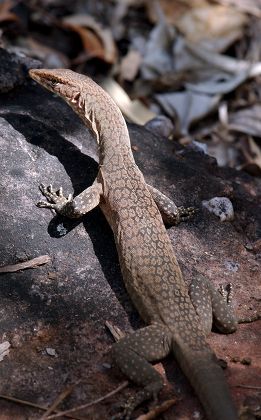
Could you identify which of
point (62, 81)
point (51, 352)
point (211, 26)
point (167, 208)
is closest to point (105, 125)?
point (62, 81)

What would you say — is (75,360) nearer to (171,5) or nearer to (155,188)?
(155,188)

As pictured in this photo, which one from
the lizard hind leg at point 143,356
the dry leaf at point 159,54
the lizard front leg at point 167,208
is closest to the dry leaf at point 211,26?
the dry leaf at point 159,54

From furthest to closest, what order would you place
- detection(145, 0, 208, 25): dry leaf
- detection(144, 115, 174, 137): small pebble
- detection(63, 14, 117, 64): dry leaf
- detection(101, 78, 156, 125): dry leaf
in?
detection(145, 0, 208, 25): dry leaf
detection(63, 14, 117, 64): dry leaf
detection(101, 78, 156, 125): dry leaf
detection(144, 115, 174, 137): small pebble

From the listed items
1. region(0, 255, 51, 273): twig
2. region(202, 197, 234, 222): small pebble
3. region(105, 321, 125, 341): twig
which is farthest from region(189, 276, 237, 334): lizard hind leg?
region(0, 255, 51, 273): twig

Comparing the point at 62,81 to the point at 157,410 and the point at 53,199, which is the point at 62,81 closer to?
the point at 53,199

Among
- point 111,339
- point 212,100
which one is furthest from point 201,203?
point 212,100

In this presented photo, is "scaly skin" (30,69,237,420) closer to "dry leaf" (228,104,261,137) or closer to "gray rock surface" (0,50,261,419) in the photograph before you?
"gray rock surface" (0,50,261,419)

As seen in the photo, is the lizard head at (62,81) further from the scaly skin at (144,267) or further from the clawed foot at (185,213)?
the clawed foot at (185,213)
